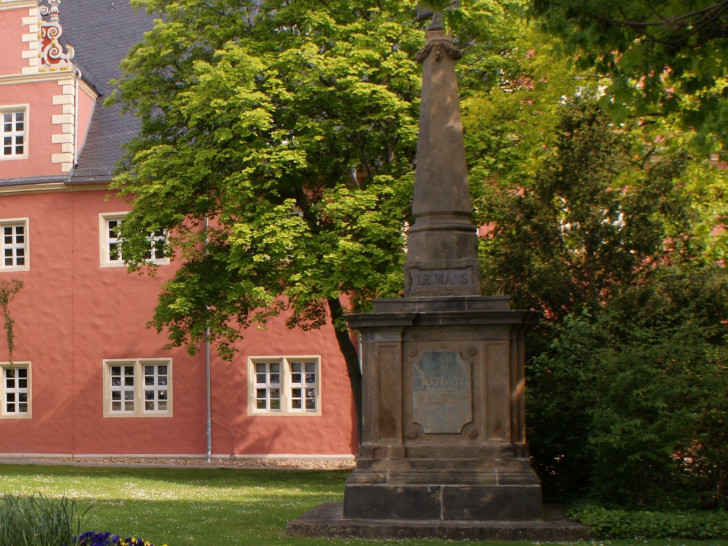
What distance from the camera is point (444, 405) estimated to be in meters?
10.9

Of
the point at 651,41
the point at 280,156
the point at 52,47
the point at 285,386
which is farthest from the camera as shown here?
the point at 52,47

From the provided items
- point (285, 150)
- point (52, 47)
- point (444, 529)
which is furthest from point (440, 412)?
point (52, 47)

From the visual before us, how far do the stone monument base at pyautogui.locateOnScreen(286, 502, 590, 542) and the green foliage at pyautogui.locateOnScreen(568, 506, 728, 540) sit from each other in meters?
0.24

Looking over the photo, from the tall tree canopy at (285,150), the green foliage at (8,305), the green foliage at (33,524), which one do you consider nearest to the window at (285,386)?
the tall tree canopy at (285,150)

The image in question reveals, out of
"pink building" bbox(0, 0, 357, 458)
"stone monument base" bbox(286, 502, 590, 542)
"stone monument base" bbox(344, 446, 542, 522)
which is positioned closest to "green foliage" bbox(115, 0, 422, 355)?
"pink building" bbox(0, 0, 357, 458)

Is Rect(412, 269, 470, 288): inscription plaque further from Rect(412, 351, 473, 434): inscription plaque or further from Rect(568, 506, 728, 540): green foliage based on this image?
Rect(568, 506, 728, 540): green foliage

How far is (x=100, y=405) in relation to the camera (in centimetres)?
2719

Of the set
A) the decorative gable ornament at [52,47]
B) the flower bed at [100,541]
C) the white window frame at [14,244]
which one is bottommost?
the flower bed at [100,541]

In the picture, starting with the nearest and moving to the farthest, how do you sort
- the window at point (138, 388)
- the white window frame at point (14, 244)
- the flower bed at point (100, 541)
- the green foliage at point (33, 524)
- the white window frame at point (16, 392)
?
the green foliage at point (33, 524), the flower bed at point (100, 541), the window at point (138, 388), the white window frame at point (16, 392), the white window frame at point (14, 244)

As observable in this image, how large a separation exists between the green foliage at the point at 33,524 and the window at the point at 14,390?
71.4 feet

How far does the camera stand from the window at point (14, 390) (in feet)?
91.1

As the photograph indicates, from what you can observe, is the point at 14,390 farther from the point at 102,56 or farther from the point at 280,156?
the point at 280,156

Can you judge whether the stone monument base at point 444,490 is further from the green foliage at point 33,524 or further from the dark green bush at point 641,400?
the green foliage at point 33,524

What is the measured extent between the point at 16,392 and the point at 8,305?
231cm
